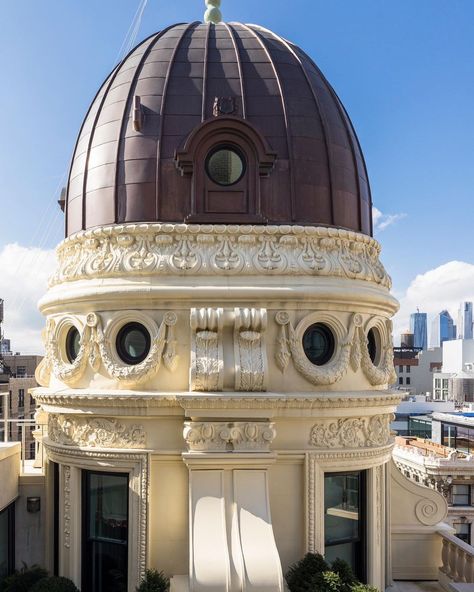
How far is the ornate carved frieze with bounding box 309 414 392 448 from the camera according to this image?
13.6 meters

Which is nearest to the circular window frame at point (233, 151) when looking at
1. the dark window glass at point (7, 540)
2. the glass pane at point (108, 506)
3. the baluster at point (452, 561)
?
the glass pane at point (108, 506)

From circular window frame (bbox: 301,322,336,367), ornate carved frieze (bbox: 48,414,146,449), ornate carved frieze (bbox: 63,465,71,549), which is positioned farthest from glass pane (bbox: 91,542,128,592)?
circular window frame (bbox: 301,322,336,367)

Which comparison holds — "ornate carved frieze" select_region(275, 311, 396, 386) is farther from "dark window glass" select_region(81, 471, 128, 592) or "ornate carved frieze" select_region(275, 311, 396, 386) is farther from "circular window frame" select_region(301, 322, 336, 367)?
"dark window glass" select_region(81, 471, 128, 592)

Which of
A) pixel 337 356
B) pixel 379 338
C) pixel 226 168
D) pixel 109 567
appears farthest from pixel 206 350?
pixel 109 567

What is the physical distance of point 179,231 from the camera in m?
13.9

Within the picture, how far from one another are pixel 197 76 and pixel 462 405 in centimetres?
8227

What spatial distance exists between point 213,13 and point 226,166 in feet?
23.7

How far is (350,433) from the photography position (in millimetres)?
13953

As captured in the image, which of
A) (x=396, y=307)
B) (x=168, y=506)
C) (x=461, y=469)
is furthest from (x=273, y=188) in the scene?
(x=461, y=469)

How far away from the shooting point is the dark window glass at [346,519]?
13.9m

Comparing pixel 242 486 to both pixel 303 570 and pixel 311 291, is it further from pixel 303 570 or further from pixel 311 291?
pixel 311 291

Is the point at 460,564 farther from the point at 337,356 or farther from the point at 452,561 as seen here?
the point at 337,356

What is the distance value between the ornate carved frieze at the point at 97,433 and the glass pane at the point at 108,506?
0.82m

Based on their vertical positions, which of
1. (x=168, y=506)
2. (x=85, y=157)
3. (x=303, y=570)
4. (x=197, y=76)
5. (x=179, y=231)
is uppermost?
(x=197, y=76)
